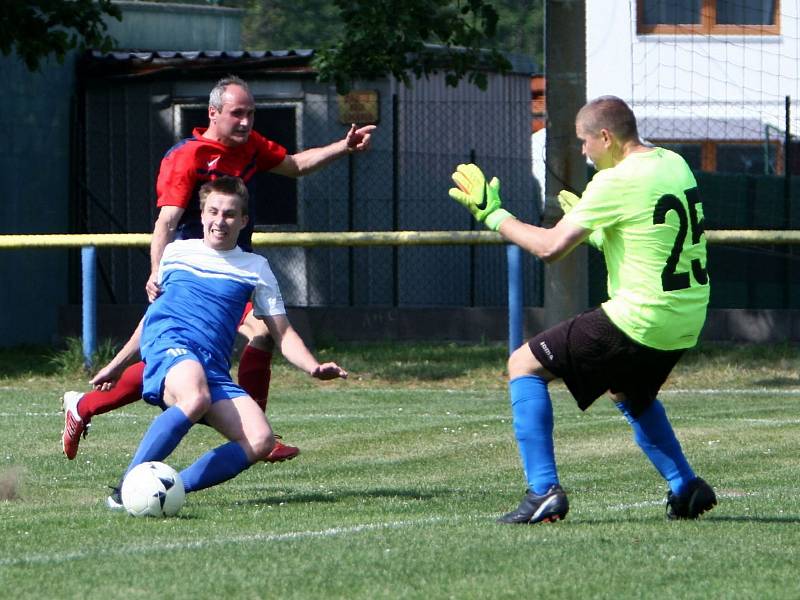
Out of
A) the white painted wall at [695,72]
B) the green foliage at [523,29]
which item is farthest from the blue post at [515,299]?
the green foliage at [523,29]

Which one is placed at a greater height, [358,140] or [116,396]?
[358,140]

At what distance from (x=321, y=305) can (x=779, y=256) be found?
203 inches

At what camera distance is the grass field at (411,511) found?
4957 millimetres

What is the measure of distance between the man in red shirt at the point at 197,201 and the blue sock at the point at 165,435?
3.10ft

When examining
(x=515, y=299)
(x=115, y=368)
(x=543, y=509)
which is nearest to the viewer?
(x=543, y=509)

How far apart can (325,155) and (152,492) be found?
2.83 metres

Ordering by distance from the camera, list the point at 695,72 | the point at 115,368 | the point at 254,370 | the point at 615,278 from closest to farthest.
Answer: the point at 615,278 < the point at 115,368 < the point at 254,370 < the point at 695,72

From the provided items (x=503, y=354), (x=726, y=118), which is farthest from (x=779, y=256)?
(x=726, y=118)

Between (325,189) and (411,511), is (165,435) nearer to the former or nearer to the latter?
(411,511)

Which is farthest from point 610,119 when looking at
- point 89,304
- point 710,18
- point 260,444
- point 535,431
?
point 710,18

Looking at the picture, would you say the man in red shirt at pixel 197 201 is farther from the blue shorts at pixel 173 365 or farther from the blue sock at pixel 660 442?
the blue sock at pixel 660 442

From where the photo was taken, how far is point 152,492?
647 centimetres

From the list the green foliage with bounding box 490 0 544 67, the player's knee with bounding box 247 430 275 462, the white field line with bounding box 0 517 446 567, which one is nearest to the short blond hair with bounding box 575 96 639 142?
the white field line with bounding box 0 517 446 567

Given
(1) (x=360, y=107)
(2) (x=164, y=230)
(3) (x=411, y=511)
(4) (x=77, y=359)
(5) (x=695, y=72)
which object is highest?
(5) (x=695, y=72)
